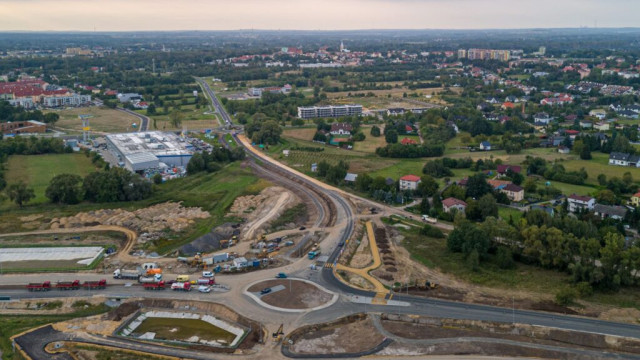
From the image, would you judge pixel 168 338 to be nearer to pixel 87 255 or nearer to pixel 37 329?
pixel 37 329

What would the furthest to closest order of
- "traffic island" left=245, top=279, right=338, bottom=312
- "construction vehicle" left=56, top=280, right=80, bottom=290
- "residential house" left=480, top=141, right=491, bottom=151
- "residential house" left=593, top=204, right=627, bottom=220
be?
"residential house" left=480, top=141, right=491, bottom=151 → "residential house" left=593, top=204, right=627, bottom=220 → "construction vehicle" left=56, top=280, right=80, bottom=290 → "traffic island" left=245, top=279, right=338, bottom=312

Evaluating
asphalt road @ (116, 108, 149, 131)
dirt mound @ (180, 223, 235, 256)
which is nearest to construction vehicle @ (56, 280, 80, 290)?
dirt mound @ (180, 223, 235, 256)

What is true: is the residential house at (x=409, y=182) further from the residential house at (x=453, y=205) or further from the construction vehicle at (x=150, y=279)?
the construction vehicle at (x=150, y=279)

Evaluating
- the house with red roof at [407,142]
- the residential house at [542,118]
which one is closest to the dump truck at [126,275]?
the house with red roof at [407,142]

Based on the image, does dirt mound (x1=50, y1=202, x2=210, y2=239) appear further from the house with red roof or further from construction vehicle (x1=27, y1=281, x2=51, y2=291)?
the house with red roof

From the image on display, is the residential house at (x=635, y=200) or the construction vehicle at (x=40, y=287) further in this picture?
the residential house at (x=635, y=200)

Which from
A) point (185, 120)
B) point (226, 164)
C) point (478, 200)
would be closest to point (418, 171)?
point (478, 200)
